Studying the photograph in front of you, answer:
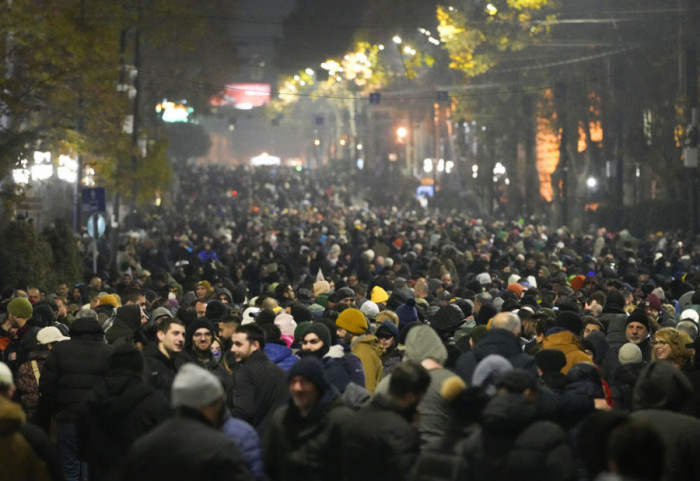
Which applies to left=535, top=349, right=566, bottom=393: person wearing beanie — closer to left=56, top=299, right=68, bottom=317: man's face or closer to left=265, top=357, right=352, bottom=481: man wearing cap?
left=265, top=357, right=352, bottom=481: man wearing cap

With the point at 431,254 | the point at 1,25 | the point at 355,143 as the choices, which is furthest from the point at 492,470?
the point at 355,143

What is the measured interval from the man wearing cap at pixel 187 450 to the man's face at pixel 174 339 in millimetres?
3499

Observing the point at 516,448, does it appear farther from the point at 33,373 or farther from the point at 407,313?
the point at 407,313

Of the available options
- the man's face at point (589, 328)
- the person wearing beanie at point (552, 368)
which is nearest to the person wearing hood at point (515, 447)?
the person wearing beanie at point (552, 368)

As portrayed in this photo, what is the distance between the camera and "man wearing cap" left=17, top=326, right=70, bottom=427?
11.0 m

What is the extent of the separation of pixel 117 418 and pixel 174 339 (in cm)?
194

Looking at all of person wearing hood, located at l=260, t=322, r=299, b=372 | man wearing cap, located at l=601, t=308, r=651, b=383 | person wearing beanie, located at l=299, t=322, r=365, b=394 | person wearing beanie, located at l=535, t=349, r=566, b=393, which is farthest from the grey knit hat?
man wearing cap, located at l=601, t=308, r=651, b=383

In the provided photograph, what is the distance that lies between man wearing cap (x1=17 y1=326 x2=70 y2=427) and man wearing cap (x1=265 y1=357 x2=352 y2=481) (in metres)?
4.21

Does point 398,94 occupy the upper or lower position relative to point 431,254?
upper

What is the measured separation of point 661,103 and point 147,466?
47.1 metres

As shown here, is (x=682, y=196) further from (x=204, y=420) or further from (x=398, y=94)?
(x=204, y=420)

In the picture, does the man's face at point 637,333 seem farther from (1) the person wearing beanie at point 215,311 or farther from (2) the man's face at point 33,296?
(2) the man's face at point 33,296

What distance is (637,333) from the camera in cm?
1159

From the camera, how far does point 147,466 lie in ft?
19.2
